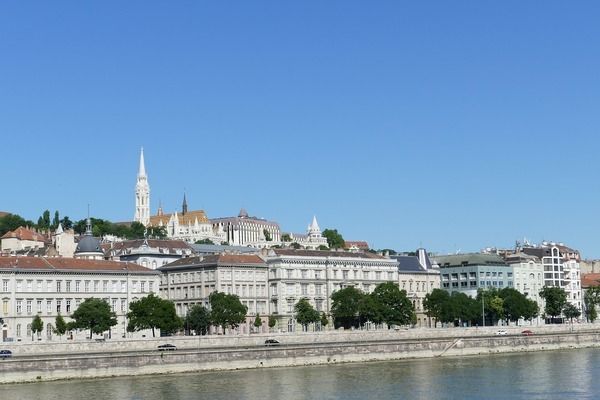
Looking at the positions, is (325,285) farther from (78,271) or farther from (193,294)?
(78,271)

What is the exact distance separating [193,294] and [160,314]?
21.5 m

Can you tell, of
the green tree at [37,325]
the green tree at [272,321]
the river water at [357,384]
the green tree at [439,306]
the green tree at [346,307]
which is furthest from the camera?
the green tree at [439,306]

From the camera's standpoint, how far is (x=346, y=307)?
110875mm

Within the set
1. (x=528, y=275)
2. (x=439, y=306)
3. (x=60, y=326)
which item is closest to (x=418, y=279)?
(x=439, y=306)

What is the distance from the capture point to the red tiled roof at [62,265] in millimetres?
97688

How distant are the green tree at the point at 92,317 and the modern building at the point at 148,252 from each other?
29.1 meters

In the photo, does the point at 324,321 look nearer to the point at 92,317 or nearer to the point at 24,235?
the point at 92,317

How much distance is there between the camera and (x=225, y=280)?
11250 centimetres

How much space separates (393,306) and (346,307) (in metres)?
4.81

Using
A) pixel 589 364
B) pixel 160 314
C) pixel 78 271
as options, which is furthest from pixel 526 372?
pixel 78 271

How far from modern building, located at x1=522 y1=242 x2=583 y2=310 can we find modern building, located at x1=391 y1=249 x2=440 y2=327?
20.6m

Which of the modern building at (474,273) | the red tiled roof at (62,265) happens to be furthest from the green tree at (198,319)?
the modern building at (474,273)

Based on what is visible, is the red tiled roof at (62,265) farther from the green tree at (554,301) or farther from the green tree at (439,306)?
the green tree at (554,301)

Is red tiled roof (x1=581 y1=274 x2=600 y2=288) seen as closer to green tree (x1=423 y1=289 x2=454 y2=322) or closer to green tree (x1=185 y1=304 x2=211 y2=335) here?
green tree (x1=423 y1=289 x2=454 y2=322)
